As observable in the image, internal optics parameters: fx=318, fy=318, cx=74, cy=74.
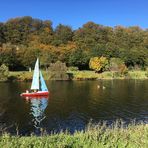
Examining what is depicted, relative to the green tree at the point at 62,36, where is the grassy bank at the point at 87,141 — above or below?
below

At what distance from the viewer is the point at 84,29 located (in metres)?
192

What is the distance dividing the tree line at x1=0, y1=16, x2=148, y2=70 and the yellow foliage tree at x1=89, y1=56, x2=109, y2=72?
15.8 ft

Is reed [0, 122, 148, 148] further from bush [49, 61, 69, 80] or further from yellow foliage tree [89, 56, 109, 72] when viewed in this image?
yellow foliage tree [89, 56, 109, 72]

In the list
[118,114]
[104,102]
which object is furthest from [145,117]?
[104,102]

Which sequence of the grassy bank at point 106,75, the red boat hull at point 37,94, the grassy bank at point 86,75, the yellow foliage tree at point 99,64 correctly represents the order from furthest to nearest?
the yellow foliage tree at point 99,64
the grassy bank at point 106,75
the grassy bank at point 86,75
the red boat hull at point 37,94

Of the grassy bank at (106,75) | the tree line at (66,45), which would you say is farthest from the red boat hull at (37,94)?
the tree line at (66,45)

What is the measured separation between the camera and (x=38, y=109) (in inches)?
2164

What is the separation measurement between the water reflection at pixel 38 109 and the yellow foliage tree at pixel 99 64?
246 feet

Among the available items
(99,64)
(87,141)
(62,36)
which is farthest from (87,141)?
(62,36)

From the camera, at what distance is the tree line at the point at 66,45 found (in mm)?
142750

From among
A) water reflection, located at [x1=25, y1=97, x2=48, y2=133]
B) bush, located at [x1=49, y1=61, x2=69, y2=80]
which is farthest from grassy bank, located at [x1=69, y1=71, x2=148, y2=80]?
water reflection, located at [x1=25, y1=97, x2=48, y2=133]

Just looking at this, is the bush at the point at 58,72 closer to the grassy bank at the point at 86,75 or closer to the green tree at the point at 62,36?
the grassy bank at the point at 86,75

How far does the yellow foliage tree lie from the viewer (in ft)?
462

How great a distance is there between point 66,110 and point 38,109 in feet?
16.5
